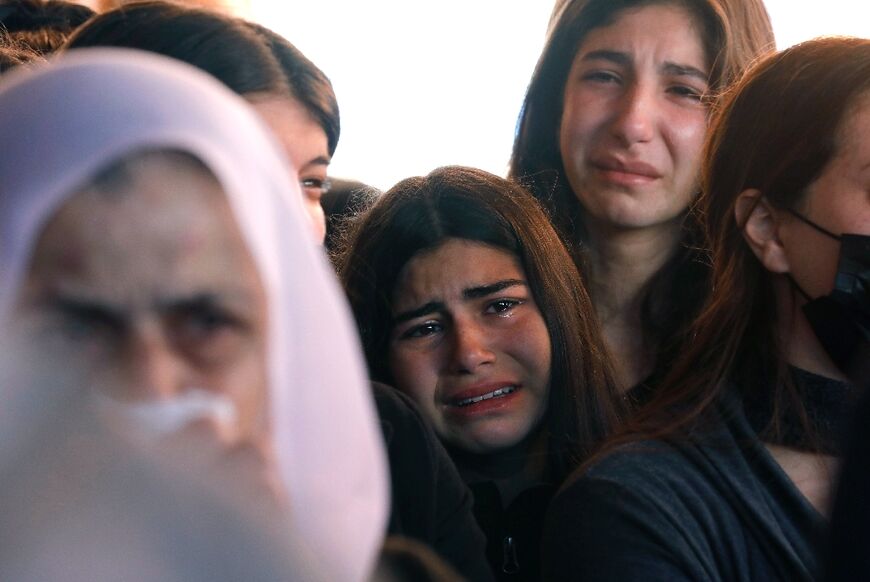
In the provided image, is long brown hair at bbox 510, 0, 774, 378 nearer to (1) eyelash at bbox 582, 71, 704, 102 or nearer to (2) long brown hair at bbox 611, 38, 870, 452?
(1) eyelash at bbox 582, 71, 704, 102

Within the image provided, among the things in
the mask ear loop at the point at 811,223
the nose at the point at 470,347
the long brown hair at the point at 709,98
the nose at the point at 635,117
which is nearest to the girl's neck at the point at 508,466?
the nose at the point at 470,347

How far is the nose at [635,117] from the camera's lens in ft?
5.90

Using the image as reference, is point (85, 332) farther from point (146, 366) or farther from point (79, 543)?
point (79, 543)

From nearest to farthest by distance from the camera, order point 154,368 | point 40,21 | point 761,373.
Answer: point 154,368 → point 761,373 → point 40,21

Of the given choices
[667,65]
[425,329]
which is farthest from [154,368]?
[667,65]

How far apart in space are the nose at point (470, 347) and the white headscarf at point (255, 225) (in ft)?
2.76

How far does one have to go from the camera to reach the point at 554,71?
6.55ft

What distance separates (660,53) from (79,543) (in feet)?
5.14

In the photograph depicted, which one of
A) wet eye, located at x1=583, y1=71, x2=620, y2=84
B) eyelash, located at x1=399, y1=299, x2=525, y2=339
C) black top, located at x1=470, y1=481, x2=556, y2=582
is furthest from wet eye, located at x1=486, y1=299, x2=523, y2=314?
wet eye, located at x1=583, y1=71, x2=620, y2=84

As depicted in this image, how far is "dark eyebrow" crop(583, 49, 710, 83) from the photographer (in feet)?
6.05

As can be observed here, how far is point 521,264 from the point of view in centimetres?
160

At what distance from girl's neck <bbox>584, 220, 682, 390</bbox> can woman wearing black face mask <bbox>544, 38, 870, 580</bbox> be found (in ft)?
1.36

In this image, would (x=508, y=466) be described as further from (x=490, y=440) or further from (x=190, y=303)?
(x=190, y=303)

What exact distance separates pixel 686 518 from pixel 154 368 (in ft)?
2.40
